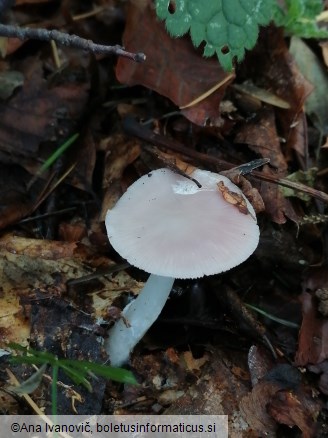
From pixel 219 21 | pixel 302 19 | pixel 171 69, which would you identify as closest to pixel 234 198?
pixel 219 21

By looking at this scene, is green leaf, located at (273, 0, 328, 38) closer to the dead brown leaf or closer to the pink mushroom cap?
the dead brown leaf

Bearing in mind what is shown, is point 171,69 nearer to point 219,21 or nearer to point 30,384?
point 219,21

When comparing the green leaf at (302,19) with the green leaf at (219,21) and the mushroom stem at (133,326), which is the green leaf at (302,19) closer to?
the green leaf at (219,21)

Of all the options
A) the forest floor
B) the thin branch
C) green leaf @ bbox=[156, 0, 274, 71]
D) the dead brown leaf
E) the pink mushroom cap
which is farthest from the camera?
the dead brown leaf

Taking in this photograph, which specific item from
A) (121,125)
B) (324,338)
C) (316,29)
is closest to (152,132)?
(121,125)

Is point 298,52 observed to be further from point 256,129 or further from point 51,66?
point 51,66

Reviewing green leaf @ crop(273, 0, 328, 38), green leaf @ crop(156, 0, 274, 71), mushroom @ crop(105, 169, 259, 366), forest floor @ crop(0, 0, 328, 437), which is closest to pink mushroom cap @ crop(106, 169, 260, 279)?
mushroom @ crop(105, 169, 259, 366)

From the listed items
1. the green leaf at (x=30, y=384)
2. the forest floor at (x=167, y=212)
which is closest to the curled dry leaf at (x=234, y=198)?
the forest floor at (x=167, y=212)
